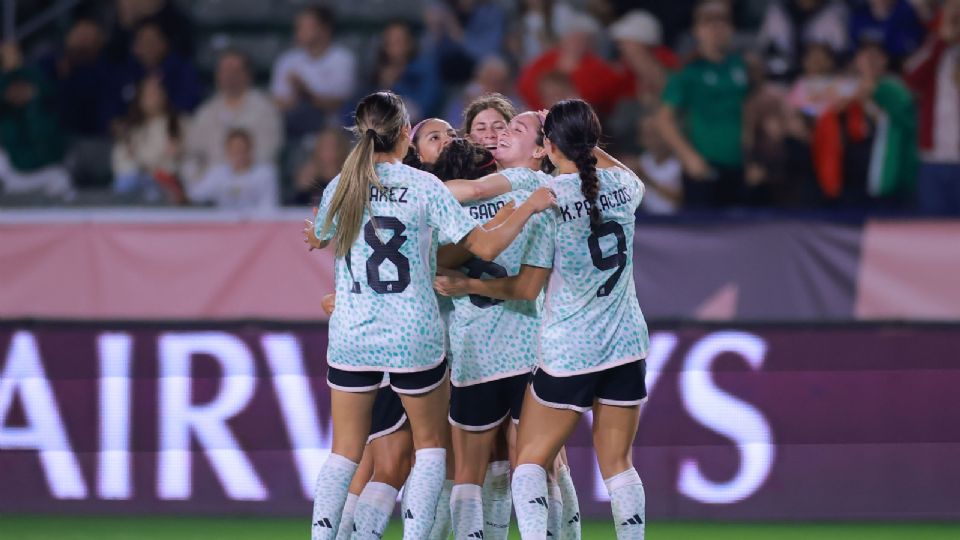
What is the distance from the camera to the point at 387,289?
588 centimetres

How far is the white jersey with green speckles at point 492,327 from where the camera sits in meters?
6.29

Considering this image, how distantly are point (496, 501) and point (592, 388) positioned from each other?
32.8 inches

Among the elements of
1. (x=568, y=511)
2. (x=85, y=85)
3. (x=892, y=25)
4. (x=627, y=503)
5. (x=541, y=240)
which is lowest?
(x=568, y=511)

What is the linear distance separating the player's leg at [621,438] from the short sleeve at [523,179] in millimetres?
863

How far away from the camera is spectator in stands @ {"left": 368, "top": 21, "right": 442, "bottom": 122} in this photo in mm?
12273

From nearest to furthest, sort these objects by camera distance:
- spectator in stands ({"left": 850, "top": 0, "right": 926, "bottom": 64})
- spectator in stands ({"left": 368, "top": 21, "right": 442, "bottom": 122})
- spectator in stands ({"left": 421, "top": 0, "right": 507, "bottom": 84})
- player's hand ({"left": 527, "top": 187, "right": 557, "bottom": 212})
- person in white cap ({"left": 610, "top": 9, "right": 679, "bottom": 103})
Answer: player's hand ({"left": 527, "top": 187, "right": 557, "bottom": 212})
person in white cap ({"left": 610, "top": 9, "right": 679, "bottom": 103})
spectator in stands ({"left": 850, "top": 0, "right": 926, "bottom": 64})
spectator in stands ({"left": 368, "top": 21, "right": 442, "bottom": 122})
spectator in stands ({"left": 421, "top": 0, "right": 507, "bottom": 84})

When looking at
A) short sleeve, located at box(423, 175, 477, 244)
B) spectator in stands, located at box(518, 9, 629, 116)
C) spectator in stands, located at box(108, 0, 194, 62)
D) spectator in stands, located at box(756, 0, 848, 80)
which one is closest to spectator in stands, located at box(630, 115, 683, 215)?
spectator in stands, located at box(518, 9, 629, 116)

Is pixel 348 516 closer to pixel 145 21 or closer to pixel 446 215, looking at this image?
pixel 446 215

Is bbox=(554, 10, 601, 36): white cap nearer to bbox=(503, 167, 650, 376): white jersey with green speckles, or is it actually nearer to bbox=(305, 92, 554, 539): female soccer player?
bbox=(503, 167, 650, 376): white jersey with green speckles

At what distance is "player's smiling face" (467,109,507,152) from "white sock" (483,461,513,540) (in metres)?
1.43

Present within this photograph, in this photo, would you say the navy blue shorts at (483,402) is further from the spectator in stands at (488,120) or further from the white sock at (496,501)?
the spectator in stands at (488,120)

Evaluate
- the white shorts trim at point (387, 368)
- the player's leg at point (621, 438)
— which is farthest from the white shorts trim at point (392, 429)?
the player's leg at point (621, 438)

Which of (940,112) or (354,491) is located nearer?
(354,491)

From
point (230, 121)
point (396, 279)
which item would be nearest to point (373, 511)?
point (396, 279)
